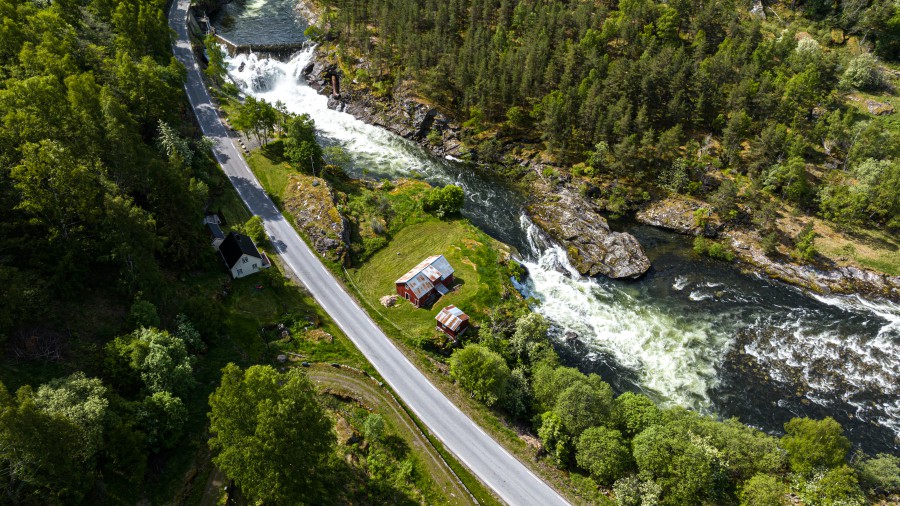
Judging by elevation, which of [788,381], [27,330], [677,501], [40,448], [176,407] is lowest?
[788,381]

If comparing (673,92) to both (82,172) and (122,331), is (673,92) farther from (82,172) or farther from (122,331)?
(122,331)

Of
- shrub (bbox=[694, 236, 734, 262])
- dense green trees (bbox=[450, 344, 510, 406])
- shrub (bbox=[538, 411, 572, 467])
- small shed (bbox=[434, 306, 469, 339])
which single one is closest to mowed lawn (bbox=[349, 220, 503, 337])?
small shed (bbox=[434, 306, 469, 339])

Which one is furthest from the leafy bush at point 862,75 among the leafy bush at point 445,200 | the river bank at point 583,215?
the leafy bush at point 445,200

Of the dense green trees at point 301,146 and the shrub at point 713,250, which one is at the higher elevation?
the dense green trees at point 301,146

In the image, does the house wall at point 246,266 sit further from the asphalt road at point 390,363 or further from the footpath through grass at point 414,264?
the footpath through grass at point 414,264

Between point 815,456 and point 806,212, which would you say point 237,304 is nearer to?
point 815,456

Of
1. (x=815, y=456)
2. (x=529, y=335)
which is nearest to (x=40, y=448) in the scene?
(x=529, y=335)

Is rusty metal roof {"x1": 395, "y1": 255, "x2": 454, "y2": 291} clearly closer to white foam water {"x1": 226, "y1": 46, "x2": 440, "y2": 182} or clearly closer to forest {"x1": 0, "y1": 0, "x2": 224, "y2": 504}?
forest {"x1": 0, "y1": 0, "x2": 224, "y2": 504}

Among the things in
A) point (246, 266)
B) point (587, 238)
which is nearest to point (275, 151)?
point (246, 266)
